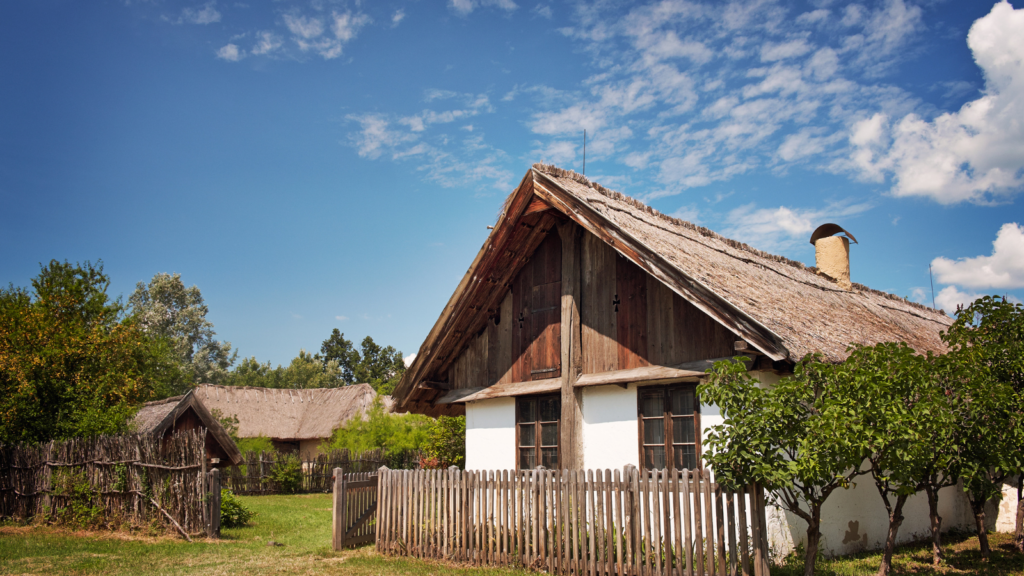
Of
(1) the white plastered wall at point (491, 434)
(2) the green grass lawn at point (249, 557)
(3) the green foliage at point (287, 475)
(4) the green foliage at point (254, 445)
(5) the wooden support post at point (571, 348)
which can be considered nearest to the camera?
(2) the green grass lawn at point (249, 557)

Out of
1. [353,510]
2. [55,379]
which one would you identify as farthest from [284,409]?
[353,510]

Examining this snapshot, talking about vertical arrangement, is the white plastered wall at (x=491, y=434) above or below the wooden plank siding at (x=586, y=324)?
below

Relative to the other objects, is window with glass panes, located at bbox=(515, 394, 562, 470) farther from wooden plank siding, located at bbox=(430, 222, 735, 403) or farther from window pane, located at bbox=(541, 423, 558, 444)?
wooden plank siding, located at bbox=(430, 222, 735, 403)

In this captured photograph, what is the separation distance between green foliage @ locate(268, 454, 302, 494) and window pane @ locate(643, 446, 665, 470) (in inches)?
959

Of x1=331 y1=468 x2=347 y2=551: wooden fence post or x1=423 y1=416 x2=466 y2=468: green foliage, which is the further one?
x1=423 y1=416 x2=466 y2=468: green foliage

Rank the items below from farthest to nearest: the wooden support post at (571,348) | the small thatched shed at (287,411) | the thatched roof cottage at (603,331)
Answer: the small thatched shed at (287,411) < the wooden support post at (571,348) < the thatched roof cottage at (603,331)

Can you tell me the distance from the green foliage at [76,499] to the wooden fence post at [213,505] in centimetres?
284

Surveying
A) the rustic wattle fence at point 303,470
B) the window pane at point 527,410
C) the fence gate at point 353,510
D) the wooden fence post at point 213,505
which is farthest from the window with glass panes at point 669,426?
the rustic wattle fence at point 303,470

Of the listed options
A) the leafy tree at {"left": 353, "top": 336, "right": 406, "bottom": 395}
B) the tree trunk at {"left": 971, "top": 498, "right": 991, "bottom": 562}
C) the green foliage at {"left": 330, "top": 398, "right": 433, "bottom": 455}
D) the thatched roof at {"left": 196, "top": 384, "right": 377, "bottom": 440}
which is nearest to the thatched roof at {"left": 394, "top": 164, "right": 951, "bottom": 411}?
the tree trunk at {"left": 971, "top": 498, "right": 991, "bottom": 562}

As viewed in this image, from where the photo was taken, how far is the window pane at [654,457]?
35.0ft

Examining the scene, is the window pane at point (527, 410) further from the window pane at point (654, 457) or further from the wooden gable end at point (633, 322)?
the window pane at point (654, 457)

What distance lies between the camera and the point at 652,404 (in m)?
11.0

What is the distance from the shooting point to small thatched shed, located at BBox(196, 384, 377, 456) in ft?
130

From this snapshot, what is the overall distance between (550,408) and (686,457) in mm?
2924
